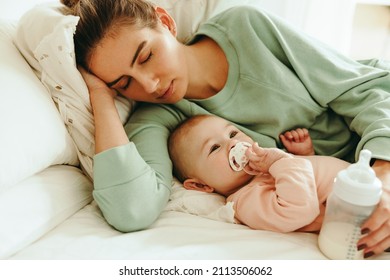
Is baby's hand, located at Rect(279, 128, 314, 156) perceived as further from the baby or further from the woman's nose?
the woman's nose

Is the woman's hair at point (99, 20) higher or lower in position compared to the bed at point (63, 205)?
higher

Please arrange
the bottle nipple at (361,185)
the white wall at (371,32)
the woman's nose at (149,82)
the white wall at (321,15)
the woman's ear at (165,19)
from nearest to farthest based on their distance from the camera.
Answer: the bottle nipple at (361,185) < the woman's nose at (149,82) < the woman's ear at (165,19) < the white wall at (321,15) < the white wall at (371,32)

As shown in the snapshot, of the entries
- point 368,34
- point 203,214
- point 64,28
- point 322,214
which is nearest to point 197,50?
point 64,28

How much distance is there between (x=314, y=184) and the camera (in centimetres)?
80

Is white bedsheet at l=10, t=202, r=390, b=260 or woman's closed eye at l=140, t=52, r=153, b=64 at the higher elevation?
woman's closed eye at l=140, t=52, r=153, b=64

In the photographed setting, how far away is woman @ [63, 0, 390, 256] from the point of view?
0.89 m

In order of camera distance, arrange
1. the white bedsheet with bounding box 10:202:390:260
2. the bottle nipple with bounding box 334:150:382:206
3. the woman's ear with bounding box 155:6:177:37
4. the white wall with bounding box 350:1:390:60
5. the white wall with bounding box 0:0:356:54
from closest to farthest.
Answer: the bottle nipple with bounding box 334:150:382:206
the white bedsheet with bounding box 10:202:390:260
the woman's ear with bounding box 155:6:177:37
the white wall with bounding box 0:0:356:54
the white wall with bounding box 350:1:390:60

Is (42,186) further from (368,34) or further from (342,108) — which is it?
(368,34)

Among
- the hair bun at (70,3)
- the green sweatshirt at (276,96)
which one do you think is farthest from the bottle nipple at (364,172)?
the hair bun at (70,3)

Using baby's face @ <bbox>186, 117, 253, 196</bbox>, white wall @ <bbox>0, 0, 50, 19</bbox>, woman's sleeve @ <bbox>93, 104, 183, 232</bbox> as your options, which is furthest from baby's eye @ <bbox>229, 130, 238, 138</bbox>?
white wall @ <bbox>0, 0, 50, 19</bbox>

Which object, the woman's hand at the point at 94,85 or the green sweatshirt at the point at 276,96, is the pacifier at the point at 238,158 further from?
the woman's hand at the point at 94,85

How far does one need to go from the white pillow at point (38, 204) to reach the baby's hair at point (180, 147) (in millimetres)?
246

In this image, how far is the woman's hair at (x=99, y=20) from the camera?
0.97 m

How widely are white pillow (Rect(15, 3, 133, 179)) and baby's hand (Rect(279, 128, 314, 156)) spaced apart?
21.0 inches
